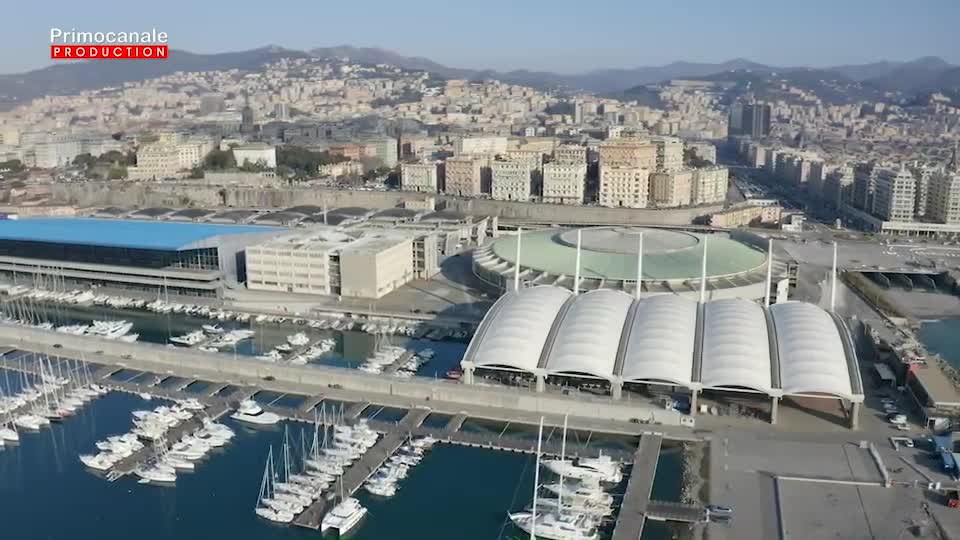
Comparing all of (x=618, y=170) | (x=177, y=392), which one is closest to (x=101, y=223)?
(x=177, y=392)

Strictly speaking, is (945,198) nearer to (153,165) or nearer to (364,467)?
(364,467)

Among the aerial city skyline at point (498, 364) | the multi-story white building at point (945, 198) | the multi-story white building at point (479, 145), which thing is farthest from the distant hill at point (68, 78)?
the multi-story white building at point (945, 198)

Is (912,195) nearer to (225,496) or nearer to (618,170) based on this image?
(618,170)

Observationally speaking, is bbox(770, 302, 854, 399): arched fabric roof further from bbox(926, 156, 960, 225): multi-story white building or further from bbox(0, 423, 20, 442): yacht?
bbox(926, 156, 960, 225): multi-story white building

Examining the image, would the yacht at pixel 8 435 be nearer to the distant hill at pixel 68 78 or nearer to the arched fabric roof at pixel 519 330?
the arched fabric roof at pixel 519 330

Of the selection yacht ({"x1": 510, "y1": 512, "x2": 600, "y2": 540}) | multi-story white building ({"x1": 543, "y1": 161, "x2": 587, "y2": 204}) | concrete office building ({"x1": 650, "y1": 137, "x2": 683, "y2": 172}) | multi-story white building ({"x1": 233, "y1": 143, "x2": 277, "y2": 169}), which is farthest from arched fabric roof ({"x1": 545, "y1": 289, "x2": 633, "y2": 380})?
multi-story white building ({"x1": 233, "y1": 143, "x2": 277, "y2": 169})
